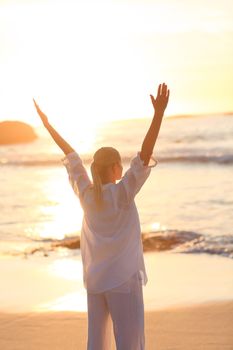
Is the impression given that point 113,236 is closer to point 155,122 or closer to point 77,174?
point 77,174

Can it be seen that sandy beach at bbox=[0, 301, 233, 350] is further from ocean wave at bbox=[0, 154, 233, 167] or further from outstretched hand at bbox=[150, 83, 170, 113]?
ocean wave at bbox=[0, 154, 233, 167]

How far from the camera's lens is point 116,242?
14.6ft

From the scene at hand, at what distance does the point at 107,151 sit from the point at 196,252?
738 cm

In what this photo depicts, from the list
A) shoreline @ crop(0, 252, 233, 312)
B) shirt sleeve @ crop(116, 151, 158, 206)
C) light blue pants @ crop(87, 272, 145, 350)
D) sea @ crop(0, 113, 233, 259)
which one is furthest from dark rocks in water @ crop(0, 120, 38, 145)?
shirt sleeve @ crop(116, 151, 158, 206)

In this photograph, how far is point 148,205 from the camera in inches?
725

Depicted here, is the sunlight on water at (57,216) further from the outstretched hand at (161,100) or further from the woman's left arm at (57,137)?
the outstretched hand at (161,100)

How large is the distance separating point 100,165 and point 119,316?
36.1 inches

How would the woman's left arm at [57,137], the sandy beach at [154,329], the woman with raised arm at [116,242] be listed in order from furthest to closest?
the sandy beach at [154,329], the woman's left arm at [57,137], the woman with raised arm at [116,242]

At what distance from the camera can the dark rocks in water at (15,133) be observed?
311ft

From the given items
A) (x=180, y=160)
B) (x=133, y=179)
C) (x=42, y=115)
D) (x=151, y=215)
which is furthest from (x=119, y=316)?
(x=180, y=160)

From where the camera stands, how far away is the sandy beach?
6547mm

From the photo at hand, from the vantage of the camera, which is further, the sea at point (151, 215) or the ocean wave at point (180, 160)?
the ocean wave at point (180, 160)

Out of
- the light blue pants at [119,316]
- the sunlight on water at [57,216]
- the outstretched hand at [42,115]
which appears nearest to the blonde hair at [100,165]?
the light blue pants at [119,316]

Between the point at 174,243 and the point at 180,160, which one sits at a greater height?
the point at 174,243
